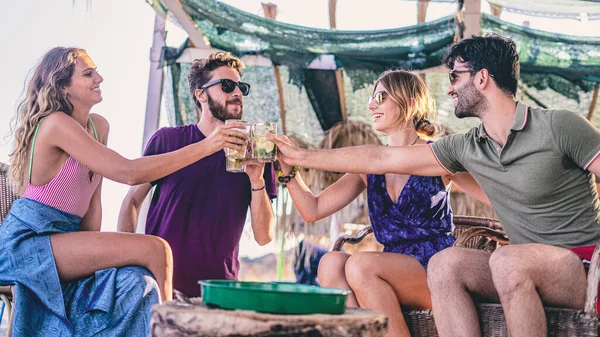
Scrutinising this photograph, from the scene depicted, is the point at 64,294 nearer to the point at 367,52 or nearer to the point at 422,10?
the point at 367,52

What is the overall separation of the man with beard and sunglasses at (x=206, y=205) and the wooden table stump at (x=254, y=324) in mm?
1878

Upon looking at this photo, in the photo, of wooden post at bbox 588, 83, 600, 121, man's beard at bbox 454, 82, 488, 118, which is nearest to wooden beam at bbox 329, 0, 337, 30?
wooden post at bbox 588, 83, 600, 121

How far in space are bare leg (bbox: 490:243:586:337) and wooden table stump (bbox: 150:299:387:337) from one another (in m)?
0.79

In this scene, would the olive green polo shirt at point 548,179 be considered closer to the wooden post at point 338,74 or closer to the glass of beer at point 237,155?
the glass of beer at point 237,155

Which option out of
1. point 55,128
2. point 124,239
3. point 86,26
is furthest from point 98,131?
point 86,26

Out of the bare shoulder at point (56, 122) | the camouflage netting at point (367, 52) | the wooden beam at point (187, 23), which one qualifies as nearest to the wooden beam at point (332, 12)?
the camouflage netting at point (367, 52)

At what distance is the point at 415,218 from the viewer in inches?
138

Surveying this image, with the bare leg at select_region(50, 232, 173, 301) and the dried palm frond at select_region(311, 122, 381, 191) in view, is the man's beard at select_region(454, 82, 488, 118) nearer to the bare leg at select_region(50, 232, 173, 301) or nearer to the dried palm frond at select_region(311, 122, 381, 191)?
the bare leg at select_region(50, 232, 173, 301)

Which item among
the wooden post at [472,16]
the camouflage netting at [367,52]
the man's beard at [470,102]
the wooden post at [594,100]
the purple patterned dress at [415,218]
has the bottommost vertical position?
the purple patterned dress at [415,218]

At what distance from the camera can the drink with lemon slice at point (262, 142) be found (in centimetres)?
352

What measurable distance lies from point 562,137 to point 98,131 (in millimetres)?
2205

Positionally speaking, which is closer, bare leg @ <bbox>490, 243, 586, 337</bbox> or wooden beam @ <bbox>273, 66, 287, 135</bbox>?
bare leg @ <bbox>490, 243, 586, 337</bbox>

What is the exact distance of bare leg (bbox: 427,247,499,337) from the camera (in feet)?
9.08

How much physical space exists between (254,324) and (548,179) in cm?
157
